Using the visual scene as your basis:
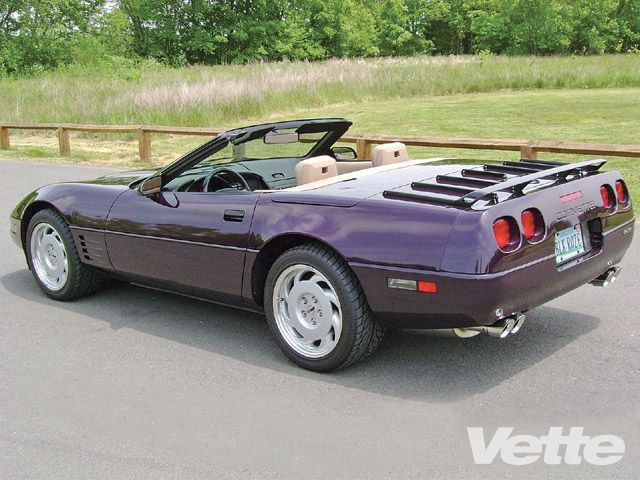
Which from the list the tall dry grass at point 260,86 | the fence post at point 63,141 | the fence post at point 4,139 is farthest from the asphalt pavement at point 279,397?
the tall dry grass at point 260,86

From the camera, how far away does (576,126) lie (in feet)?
60.5

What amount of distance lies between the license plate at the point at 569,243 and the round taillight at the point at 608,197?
1.29 ft

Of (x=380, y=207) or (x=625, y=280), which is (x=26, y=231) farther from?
(x=625, y=280)

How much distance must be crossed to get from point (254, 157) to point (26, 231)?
2113 millimetres

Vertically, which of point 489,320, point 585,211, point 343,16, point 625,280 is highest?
point 343,16

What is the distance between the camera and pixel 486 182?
168 inches

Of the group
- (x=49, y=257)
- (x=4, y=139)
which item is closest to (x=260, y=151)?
(x=49, y=257)

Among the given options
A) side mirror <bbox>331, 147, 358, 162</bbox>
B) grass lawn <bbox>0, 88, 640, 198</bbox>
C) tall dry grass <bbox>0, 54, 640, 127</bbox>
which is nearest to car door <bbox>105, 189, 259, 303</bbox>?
side mirror <bbox>331, 147, 358, 162</bbox>

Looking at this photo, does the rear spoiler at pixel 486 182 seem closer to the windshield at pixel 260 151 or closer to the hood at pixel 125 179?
the windshield at pixel 260 151

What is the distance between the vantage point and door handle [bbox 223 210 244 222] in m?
4.59

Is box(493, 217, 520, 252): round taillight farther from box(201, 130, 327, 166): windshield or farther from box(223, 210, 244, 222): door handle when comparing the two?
box(201, 130, 327, 166): windshield

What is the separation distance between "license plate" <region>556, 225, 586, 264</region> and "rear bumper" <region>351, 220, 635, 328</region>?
0.23 feet

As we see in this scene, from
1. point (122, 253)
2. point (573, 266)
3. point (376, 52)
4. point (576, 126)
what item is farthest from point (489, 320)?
point (376, 52)

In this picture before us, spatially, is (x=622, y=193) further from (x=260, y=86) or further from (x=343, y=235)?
(x=260, y=86)
